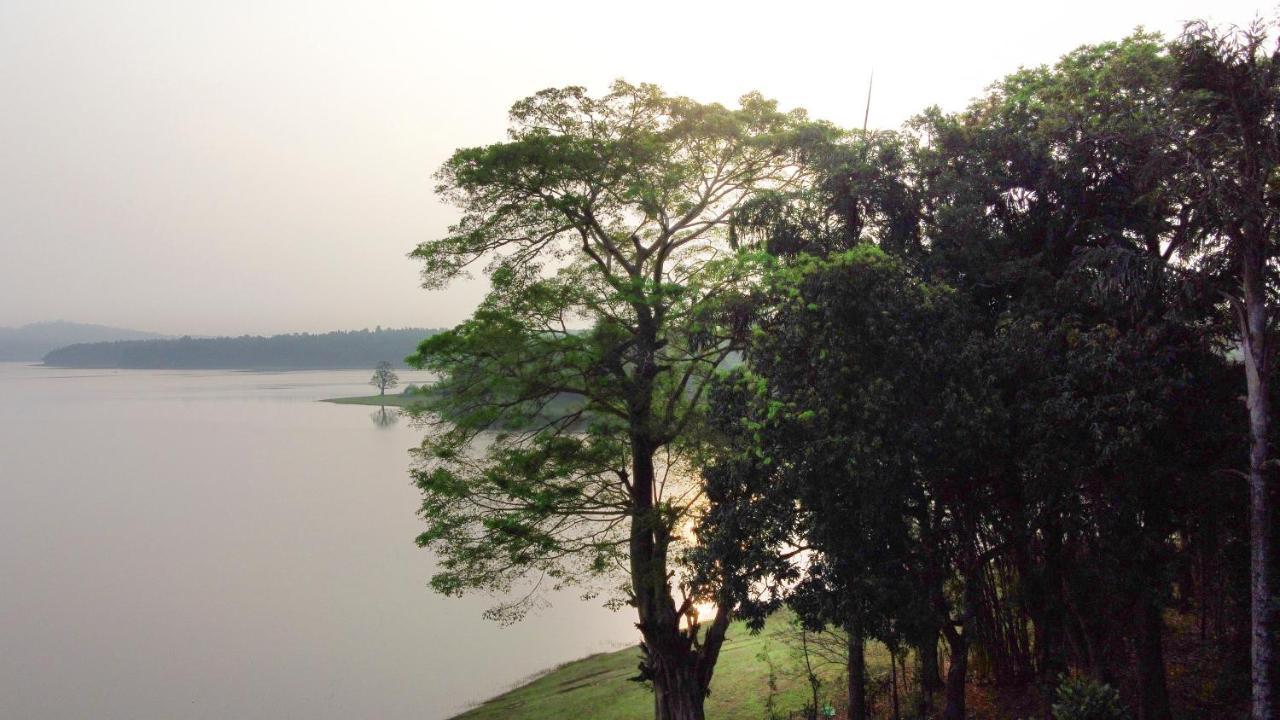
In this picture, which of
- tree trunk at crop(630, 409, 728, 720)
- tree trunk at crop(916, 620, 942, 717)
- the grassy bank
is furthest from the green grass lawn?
the grassy bank

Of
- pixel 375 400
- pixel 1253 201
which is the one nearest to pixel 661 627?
pixel 1253 201

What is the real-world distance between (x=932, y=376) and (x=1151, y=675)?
432cm

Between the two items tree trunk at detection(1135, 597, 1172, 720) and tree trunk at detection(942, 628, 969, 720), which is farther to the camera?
tree trunk at detection(942, 628, 969, 720)

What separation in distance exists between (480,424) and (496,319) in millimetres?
1558


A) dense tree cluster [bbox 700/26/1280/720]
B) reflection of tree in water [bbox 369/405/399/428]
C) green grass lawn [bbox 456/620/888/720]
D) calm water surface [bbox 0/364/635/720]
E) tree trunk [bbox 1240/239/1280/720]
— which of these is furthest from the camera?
reflection of tree in water [bbox 369/405/399/428]

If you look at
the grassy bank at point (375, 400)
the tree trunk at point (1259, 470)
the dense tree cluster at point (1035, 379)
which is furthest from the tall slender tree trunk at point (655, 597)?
the grassy bank at point (375, 400)

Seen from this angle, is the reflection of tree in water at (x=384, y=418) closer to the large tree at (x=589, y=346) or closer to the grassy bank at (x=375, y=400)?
the grassy bank at (x=375, y=400)

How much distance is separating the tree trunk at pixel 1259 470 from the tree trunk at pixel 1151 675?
1.32 m

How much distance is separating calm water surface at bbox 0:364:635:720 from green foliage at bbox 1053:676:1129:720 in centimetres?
1232

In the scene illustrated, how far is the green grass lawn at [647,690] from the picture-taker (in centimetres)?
1321

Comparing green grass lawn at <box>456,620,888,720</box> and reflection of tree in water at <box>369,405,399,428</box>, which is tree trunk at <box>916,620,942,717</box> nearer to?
green grass lawn at <box>456,620,888,720</box>

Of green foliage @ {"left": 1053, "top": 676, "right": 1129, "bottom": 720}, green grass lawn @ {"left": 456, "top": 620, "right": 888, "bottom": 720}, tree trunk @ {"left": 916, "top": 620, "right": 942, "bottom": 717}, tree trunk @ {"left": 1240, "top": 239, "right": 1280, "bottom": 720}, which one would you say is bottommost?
green grass lawn @ {"left": 456, "top": 620, "right": 888, "bottom": 720}

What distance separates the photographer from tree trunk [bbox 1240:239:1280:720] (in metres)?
6.79

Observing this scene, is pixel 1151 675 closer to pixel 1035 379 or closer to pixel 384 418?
pixel 1035 379
